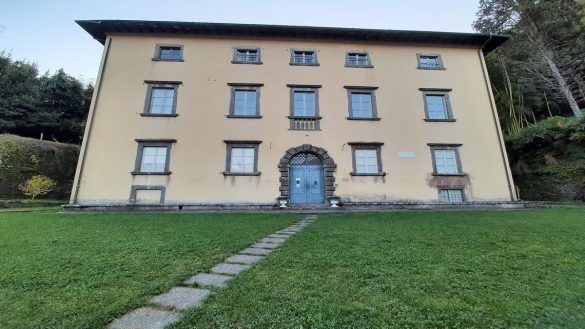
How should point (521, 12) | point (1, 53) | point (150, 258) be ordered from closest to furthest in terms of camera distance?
1. point (150, 258)
2. point (521, 12)
3. point (1, 53)

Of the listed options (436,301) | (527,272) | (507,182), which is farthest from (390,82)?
(436,301)

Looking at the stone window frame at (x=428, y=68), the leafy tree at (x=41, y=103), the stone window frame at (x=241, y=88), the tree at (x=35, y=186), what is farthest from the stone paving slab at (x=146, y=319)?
the leafy tree at (x=41, y=103)

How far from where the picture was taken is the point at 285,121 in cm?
1181

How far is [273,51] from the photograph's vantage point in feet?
42.1

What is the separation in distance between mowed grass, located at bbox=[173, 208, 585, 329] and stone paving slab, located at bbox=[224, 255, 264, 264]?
0.20 metres

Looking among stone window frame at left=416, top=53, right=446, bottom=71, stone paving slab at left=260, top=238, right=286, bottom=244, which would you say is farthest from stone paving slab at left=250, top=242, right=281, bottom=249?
stone window frame at left=416, top=53, right=446, bottom=71

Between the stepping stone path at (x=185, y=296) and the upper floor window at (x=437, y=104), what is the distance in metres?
11.5

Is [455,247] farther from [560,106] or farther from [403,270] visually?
[560,106]

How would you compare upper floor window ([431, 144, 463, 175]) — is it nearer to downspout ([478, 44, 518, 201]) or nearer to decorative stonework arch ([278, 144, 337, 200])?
downspout ([478, 44, 518, 201])

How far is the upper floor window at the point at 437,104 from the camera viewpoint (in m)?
12.4

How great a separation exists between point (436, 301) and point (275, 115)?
A: 1044 cm

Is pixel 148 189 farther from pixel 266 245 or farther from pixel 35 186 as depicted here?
pixel 266 245

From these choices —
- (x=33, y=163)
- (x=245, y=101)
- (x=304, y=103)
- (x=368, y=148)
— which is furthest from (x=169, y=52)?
(x=368, y=148)

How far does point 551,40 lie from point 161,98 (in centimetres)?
2163
